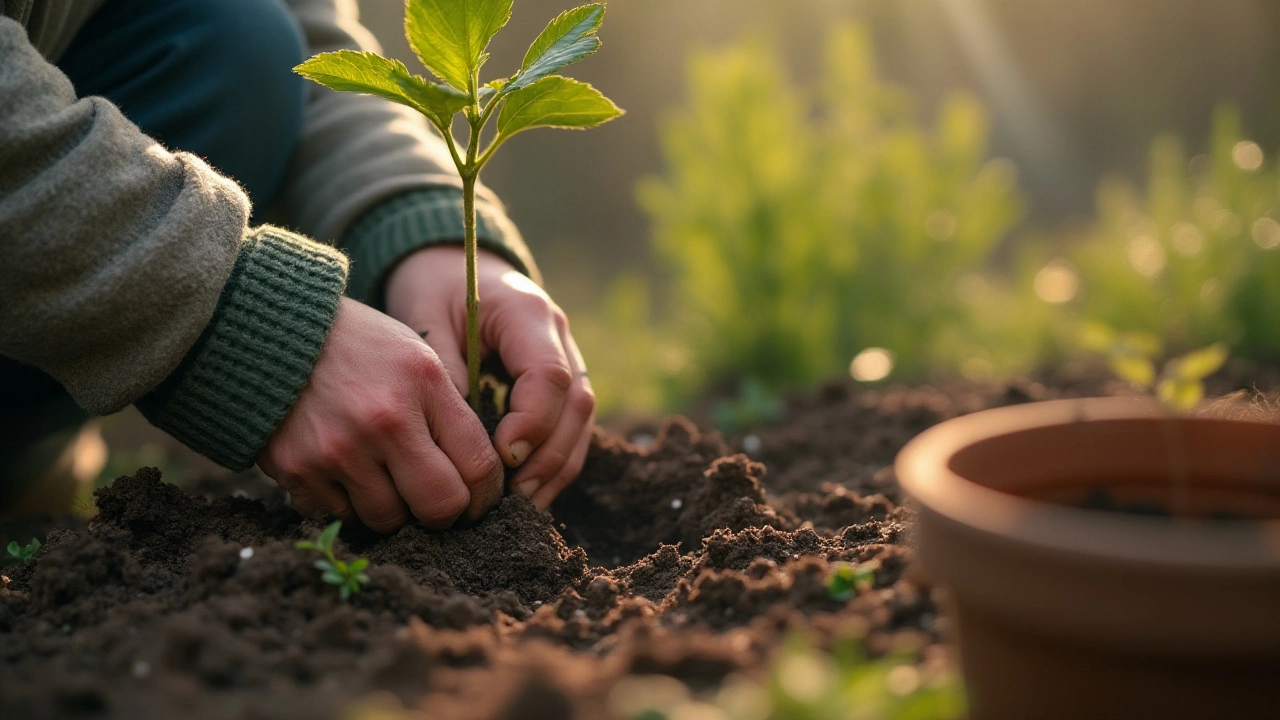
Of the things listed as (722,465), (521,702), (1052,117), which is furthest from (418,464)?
(1052,117)

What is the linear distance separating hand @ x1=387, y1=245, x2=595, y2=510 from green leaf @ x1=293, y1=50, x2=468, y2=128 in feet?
1.29

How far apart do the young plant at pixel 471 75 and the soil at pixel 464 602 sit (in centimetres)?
49

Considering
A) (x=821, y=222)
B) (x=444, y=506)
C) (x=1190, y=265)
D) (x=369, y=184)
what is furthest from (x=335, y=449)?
(x=1190, y=265)

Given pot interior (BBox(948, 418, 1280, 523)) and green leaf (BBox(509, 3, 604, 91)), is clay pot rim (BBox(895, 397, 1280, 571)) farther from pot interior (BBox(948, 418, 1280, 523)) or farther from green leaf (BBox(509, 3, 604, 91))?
green leaf (BBox(509, 3, 604, 91))

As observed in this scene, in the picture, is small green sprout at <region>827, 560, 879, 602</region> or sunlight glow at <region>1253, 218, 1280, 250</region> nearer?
small green sprout at <region>827, 560, 879, 602</region>

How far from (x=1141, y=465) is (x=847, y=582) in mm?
338

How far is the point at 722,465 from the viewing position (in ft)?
5.17

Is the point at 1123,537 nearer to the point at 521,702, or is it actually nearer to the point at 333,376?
the point at 521,702

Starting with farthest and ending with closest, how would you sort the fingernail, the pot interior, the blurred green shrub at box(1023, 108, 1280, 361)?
1. the blurred green shrub at box(1023, 108, 1280, 361)
2. the fingernail
3. the pot interior

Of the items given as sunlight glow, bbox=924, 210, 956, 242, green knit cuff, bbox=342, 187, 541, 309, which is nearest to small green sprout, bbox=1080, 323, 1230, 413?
A: green knit cuff, bbox=342, 187, 541, 309

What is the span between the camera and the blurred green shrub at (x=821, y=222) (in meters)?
3.19

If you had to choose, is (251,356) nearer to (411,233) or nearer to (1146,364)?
(411,233)

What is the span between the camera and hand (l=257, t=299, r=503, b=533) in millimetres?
1343

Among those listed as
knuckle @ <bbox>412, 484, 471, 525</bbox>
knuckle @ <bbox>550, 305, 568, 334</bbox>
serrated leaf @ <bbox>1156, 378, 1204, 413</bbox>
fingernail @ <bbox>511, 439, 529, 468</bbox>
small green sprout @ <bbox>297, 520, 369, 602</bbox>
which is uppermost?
serrated leaf @ <bbox>1156, 378, 1204, 413</bbox>
